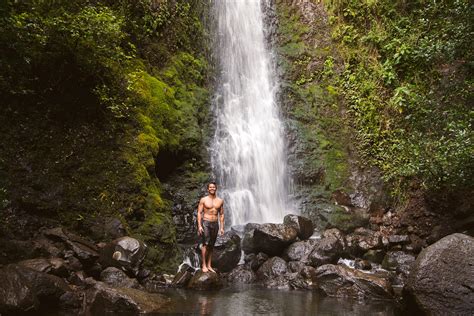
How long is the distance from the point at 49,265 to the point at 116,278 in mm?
1233

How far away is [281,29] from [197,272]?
11580mm

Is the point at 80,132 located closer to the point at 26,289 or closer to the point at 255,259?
the point at 26,289

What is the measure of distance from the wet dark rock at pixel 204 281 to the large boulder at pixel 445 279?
3.63 m

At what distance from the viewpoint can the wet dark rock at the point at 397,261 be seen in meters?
9.42

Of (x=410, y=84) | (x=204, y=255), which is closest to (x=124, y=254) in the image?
(x=204, y=255)

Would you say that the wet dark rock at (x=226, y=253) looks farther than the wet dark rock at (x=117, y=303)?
Yes

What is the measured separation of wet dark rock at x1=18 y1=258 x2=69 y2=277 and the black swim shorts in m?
2.97

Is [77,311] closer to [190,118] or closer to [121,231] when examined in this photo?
[121,231]

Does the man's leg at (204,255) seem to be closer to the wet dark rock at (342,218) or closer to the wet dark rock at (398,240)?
the wet dark rock at (342,218)

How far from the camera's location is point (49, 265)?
6445 mm

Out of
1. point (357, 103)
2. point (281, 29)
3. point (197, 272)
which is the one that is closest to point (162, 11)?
point (281, 29)

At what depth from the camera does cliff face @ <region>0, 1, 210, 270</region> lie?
765 cm

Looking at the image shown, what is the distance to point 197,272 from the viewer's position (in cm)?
816

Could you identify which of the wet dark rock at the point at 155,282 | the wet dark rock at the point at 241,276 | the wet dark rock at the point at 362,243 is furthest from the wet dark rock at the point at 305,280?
the wet dark rock at the point at 155,282
